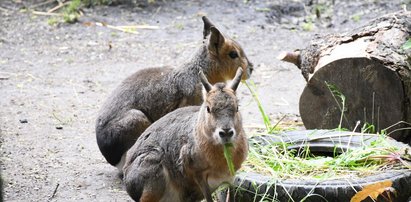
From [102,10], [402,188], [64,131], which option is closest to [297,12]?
[102,10]

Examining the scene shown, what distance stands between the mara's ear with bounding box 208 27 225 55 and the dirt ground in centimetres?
91

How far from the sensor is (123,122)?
5984mm

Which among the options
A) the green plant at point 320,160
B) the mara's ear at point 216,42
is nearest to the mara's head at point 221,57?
the mara's ear at point 216,42

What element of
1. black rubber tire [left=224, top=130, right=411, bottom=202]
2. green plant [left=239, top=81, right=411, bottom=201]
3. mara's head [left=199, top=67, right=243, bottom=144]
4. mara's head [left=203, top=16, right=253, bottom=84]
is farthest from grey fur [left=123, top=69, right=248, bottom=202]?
mara's head [left=203, top=16, right=253, bottom=84]

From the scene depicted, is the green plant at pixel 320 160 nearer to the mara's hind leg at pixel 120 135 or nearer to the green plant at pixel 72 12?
the mara's hind leg at pixel 120 135

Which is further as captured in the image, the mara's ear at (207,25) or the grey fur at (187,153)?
the mara's ear at (207,25)

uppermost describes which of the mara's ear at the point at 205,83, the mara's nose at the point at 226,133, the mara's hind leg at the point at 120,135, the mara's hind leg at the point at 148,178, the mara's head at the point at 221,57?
the mara's ear at the point at 205,83

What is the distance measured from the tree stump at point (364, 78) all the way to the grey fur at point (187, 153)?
55.9 inches

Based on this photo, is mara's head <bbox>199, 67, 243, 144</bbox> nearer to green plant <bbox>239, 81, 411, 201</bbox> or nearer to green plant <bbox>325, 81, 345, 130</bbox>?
green plant <bbox>239, 81, 411, 201</bbox>

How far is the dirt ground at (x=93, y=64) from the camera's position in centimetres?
631

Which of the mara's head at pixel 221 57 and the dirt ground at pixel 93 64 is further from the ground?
the mara's head at pixel 221 57

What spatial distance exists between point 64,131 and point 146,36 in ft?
10.5

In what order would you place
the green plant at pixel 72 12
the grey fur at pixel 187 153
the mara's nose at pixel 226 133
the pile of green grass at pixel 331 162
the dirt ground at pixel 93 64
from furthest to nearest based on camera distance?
the green plant at pixel 72 12 → the dirt ground at pixel 93 64 → the pile of green grass at pixel 331 162 → the grey fur at pixel 187 153 → the mara's nose at pixel 226 133

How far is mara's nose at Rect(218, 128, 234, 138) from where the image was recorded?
4.51 metres
